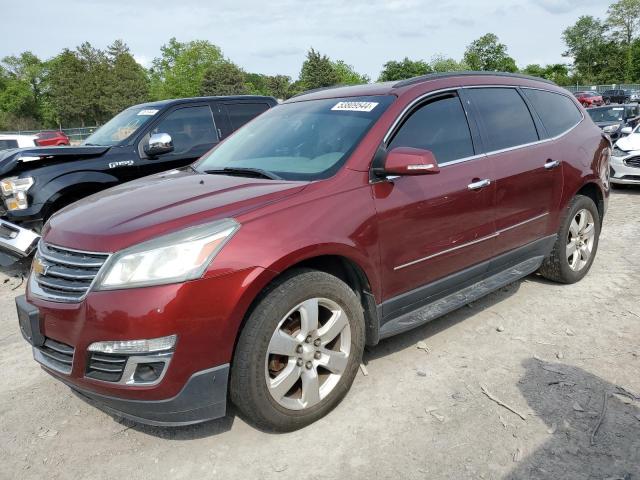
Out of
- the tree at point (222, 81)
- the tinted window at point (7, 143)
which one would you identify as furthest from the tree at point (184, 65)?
the tinted window at point (7, 143)

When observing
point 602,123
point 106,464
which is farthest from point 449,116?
point 602,123

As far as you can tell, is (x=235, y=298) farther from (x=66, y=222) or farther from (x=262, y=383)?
(x=66, y=222)

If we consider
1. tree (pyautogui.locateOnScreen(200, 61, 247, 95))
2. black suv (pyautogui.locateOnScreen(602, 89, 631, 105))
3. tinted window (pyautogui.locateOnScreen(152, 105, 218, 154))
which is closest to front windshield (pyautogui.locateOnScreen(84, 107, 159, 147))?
tinted window (pyautogui.locateOnScreen(152, 105, 218, 154))

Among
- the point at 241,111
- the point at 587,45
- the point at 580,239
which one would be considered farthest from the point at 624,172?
the point at 587,45

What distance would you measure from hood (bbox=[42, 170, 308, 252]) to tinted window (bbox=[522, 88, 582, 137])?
8.35 feet

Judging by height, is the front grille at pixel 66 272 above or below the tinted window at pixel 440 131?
below

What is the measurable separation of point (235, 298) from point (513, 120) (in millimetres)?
2772

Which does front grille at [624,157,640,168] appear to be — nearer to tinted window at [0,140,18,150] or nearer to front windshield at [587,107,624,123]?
front windshield at [587,107,624,123]

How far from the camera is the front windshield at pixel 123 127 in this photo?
20.4 feet

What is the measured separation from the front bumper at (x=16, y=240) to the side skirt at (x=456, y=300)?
3.64 m

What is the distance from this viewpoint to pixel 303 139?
133 inches

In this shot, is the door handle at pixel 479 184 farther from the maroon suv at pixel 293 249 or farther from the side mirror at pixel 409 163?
the side mirror at pixel 409 163

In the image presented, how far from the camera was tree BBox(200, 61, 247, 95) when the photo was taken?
2749 inches

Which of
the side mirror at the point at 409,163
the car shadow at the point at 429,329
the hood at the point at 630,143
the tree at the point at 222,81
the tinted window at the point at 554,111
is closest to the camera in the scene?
the side mirror at the point at 409,163
